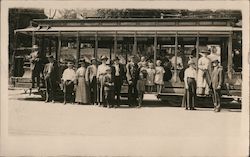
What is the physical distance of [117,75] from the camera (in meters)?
3.49

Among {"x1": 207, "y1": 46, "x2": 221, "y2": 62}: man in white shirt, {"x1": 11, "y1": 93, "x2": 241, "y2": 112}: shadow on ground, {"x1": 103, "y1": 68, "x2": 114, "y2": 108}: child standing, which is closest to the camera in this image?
{"x1": 11, "y1": 93, "x2": 241, "y2": 112}: shadow on ground

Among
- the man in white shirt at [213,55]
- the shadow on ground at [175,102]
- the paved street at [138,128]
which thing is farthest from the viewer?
the man in white shirt at [213,55]

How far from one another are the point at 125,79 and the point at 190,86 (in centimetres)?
53

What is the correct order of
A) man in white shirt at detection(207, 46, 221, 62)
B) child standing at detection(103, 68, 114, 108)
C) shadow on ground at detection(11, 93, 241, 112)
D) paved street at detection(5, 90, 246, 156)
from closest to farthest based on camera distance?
1. paved street at detection(5, 90, 246, 156)
2. shadow on ground at detection(11, 93, 241, 112)
3. child standing at detection(103, 68, 114, 108)
4. man in white shirt at detection(207, 46, 221, 62)

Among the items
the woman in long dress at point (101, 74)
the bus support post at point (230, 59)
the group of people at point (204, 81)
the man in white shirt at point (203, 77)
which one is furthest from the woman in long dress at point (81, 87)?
the bus support post at point (230, 59)

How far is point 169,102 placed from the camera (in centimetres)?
348

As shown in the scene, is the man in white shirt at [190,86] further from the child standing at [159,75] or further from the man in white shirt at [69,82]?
the man in white shirt at [69,82]

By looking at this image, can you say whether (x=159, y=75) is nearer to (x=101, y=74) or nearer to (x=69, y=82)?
(x=101, y=74)

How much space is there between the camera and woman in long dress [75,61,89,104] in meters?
3.39

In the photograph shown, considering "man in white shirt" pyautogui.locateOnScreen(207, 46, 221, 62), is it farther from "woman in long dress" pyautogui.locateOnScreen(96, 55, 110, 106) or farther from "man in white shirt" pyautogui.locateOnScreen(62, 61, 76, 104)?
"man in white shirt" pyautogui.locateOnScreen(62, 61, 76, 104)

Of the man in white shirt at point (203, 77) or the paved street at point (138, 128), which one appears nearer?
the paved street at point (138, 128)

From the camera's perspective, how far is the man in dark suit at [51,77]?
3463mm

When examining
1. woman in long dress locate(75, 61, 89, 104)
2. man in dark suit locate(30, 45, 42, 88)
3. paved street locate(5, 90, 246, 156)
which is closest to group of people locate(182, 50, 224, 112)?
paved street locate(5, 90, 246, 156)

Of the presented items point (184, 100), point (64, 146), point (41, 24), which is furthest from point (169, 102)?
point (41, 24)
